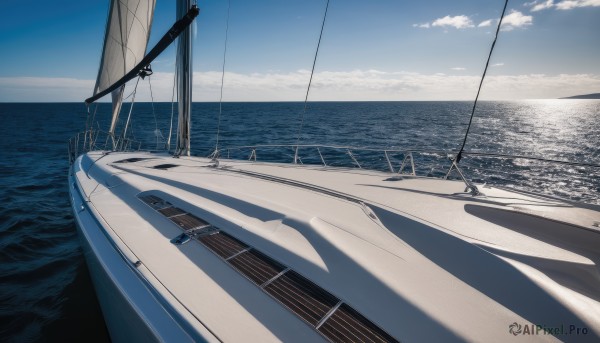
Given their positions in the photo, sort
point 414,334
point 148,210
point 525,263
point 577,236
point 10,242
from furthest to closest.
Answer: point 10,242
point 148,210
point 577,236
point 525,263
point 414,334

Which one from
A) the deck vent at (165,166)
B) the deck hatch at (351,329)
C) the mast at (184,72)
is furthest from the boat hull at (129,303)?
the mast at (184,72)

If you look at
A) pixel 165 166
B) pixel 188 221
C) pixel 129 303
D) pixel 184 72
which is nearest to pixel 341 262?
pixel 129 303

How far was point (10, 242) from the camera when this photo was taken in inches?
210

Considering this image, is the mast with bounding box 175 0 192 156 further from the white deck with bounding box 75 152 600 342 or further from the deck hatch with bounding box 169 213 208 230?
the deck hatch with bounding box 169 213 208 230

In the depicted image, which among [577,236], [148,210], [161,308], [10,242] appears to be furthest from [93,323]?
[577,236]

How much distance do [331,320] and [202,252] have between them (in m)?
1.27

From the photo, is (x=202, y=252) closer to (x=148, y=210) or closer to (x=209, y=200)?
(x=209, y=200)

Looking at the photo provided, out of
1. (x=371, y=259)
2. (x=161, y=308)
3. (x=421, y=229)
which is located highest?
(x=421, y=229)

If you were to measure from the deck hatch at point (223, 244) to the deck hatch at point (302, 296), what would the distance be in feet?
1.81

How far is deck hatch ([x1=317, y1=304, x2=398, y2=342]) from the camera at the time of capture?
1429 millimetres

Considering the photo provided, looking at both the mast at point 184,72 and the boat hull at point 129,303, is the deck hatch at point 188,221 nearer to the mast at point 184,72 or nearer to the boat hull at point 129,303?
the boat hull at point 129,303

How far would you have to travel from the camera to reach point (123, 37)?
18.9 ft

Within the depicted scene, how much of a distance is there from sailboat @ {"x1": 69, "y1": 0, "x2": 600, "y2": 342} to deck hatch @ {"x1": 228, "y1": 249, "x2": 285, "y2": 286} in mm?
12

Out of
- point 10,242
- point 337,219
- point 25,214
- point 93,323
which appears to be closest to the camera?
point 337,219
